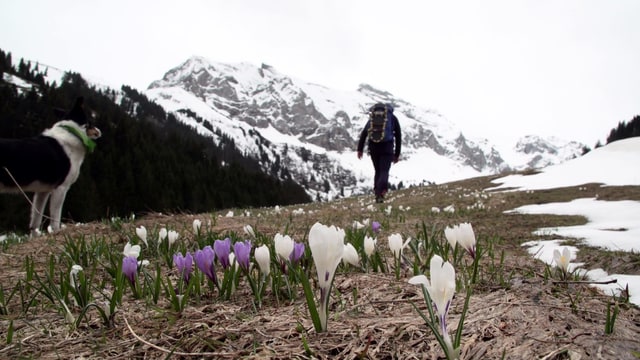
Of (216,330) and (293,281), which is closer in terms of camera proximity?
(216,330)

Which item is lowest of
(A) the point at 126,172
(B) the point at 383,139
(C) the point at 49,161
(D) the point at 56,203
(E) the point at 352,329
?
(E) the point at 352,329

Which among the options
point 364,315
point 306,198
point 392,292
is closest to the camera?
point 364,315

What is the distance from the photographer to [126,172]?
52281 millimetres

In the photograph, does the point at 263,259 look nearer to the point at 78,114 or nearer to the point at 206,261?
the point at 206,261

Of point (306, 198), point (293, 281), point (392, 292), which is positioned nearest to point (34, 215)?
point (293, 281)

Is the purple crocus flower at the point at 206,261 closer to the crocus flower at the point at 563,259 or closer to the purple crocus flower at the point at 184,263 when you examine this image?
the purple crocus flower at the point at 184,263


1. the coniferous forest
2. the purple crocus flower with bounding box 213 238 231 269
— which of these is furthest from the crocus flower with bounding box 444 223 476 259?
the coniferous forest

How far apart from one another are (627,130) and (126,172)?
8148cm

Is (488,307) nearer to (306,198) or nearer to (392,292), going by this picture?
(392,292)

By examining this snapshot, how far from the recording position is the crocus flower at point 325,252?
4.62 feet

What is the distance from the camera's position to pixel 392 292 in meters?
2.06

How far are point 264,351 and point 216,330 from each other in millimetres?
292

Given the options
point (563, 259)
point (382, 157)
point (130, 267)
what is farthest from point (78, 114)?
point (563, 259)

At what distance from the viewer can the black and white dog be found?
6.93 m
